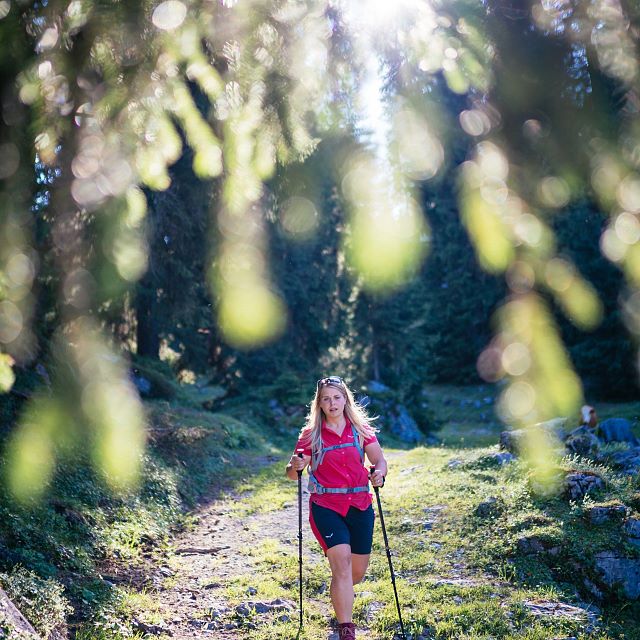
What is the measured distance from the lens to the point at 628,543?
18.6 ft

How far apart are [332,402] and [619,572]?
3032mm

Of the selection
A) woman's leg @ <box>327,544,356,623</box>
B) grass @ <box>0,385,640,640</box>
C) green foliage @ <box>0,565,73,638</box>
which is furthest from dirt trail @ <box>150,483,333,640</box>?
woman's leg @ <box>327,544,356,623</box>

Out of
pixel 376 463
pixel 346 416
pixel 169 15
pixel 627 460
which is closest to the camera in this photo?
pixel 169 15

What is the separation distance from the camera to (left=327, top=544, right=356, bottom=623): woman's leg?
435 centimetres

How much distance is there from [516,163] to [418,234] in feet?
98.6

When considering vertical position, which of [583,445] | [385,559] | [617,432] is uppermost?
[617,432]

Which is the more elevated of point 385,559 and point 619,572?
point 385,559

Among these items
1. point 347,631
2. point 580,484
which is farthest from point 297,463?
point 580,484

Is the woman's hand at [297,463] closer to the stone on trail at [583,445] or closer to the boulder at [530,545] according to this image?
the boulder at [530,545]

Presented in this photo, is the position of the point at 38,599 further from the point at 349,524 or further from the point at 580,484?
the point at 580,484

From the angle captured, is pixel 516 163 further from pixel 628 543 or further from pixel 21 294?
pixel 21 294

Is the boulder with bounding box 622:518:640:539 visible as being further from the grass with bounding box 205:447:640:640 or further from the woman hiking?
the woman hiking

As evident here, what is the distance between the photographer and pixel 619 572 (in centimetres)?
543

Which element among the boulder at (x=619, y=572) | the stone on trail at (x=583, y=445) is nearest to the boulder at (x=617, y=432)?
the stone on trail at (x=583, y=445)
